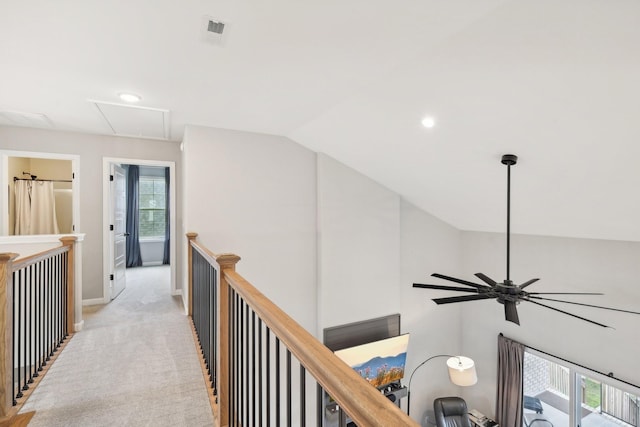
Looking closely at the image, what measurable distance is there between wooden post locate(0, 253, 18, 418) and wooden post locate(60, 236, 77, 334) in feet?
4.37

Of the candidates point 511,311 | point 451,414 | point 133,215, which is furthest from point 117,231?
point 451,414

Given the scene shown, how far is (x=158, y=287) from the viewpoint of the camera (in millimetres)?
5441

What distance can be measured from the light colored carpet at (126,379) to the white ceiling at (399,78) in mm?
2317

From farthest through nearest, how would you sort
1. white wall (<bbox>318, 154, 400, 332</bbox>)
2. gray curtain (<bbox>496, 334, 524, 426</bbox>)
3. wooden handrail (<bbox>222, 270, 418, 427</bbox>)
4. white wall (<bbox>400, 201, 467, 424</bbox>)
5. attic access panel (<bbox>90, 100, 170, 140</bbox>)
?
white wall (<bbox>400, 201, 467, 424</bbox>) → gray curtain (<bbox>496, 334, 524, 426</bbox>) → white wall (<bbox>318, 154, 400, 332</bbox>) → attic access panel (<bbox>90, 100, 170, 140</bbox>) → wooden handrail (<bbox>222, 270, 418, 427</bbox>)

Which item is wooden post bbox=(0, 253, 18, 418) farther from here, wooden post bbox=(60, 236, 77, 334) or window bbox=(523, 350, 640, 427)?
window bbox=(523, 350, 640, 427)

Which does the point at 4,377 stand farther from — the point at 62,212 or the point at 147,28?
the point at 62,212

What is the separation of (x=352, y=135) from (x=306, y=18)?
6.82 feet

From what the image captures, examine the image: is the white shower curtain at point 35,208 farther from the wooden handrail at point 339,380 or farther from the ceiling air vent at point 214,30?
the wooden handrail at point 339,380

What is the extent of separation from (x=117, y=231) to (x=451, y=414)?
6.01 meters

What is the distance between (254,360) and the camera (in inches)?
60.9

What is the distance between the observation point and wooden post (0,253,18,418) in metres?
1.92

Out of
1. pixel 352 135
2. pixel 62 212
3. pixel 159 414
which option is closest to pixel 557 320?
pixel 352 135

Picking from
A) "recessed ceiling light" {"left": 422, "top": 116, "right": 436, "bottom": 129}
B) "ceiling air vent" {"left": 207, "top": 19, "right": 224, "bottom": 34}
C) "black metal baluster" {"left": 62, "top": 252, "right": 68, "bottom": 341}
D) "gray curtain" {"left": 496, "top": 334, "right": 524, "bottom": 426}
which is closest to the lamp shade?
"gray curtain" {"left": 496, "top": 334, "right": 524, "bottom": 426}

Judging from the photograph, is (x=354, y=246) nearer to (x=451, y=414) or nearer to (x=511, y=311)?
(x=511, y=311)
